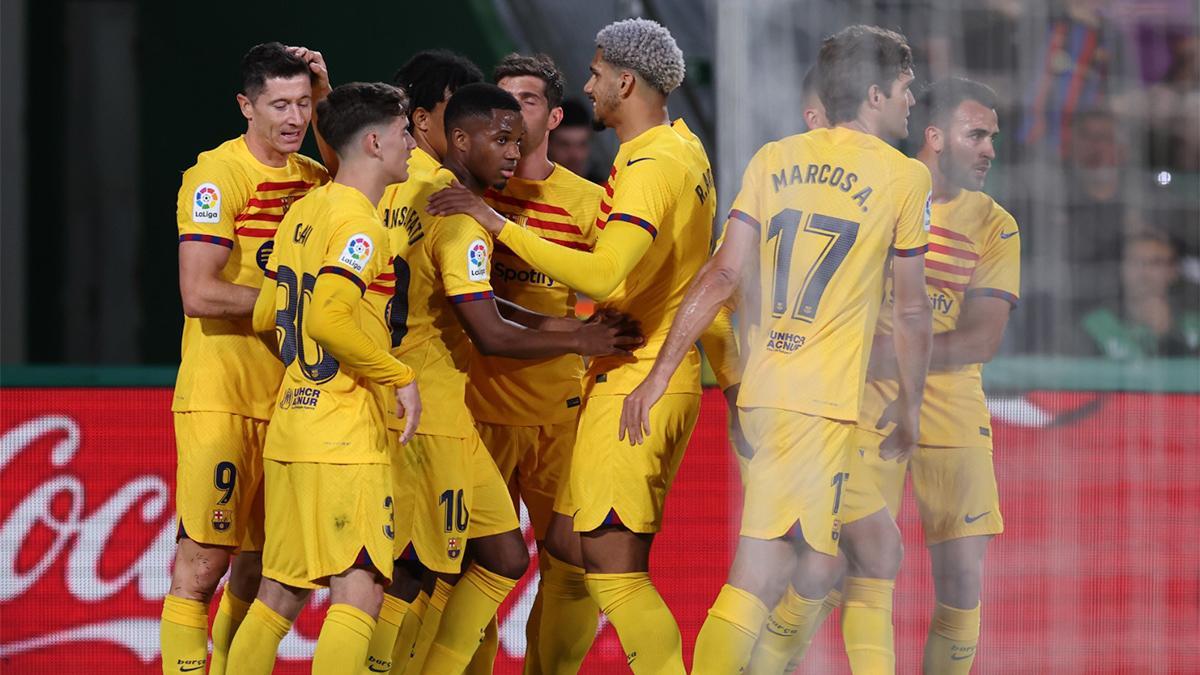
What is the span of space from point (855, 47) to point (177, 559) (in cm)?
259

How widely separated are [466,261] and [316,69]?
1.01m

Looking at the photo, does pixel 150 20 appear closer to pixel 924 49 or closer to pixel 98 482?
pixel 98 482

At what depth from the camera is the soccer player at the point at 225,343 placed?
4.98m

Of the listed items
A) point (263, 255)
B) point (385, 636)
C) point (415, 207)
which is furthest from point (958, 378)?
point (263, 255)

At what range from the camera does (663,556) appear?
20.3 feet

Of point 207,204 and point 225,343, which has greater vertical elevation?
point 207,204

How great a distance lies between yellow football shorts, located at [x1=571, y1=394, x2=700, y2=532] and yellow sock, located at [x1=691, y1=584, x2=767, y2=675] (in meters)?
0.36

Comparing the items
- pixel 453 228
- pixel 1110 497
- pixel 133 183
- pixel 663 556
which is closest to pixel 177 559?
pixel 453 228

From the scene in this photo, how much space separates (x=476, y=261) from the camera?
15.4 ft

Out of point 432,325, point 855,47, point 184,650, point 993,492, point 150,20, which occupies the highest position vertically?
point 150,20

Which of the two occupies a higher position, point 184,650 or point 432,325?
point 432,325

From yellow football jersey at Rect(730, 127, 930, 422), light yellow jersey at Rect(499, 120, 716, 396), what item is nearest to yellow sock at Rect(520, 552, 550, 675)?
light yellow jersey at Rect(499, 120, 716, 396)

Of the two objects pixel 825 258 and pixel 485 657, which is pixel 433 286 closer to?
pixel 825 258

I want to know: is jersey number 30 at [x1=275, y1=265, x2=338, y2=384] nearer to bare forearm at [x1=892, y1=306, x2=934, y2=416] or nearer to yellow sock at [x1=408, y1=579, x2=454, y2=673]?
yellow sock at [x1=408, y1=579, x2=454, y2=673]
